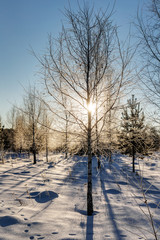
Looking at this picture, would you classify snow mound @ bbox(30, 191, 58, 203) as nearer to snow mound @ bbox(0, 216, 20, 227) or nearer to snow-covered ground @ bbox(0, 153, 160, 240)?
snow-covered ground @ bbox(0, 153, 160, 240)

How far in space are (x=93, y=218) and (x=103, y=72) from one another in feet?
13.3

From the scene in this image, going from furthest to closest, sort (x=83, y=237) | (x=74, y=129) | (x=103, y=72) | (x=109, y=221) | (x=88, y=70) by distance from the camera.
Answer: (x=74, y=129)
(x=88, y=70)
(x=103, y=72)
(x=109, y=221)
(x=83, y=237)


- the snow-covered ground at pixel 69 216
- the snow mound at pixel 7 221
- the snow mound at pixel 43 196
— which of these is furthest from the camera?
the snow mound at pixel 43 196

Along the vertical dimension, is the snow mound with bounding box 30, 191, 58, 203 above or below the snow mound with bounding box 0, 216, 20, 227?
below

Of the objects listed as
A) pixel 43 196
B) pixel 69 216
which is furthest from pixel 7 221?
pixel 43 196

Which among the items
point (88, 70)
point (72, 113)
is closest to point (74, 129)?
point (72, 113)

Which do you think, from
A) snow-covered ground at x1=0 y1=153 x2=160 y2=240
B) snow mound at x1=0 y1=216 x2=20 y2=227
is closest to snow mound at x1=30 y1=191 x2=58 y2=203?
snow-covered ground at x1=0 y1=153 x2=160 y2=240

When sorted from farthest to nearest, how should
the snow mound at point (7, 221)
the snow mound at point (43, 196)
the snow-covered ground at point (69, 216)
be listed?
the snow mound at point (43, 196), the snow mound at point (7, 221), the snow-covered ground at point (69, 216)

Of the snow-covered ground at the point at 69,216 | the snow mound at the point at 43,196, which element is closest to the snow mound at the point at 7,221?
the snow-covered ground at the point at 69,216

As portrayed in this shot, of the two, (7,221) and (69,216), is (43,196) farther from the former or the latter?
(7,221)

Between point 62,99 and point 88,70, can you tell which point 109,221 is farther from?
point 88,70

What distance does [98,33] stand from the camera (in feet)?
→ 14.1

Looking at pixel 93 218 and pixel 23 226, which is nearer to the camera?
pixel 23 226

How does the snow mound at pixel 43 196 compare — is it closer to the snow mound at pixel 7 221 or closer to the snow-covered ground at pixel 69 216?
the snow-covered ground at pixel 69 216
